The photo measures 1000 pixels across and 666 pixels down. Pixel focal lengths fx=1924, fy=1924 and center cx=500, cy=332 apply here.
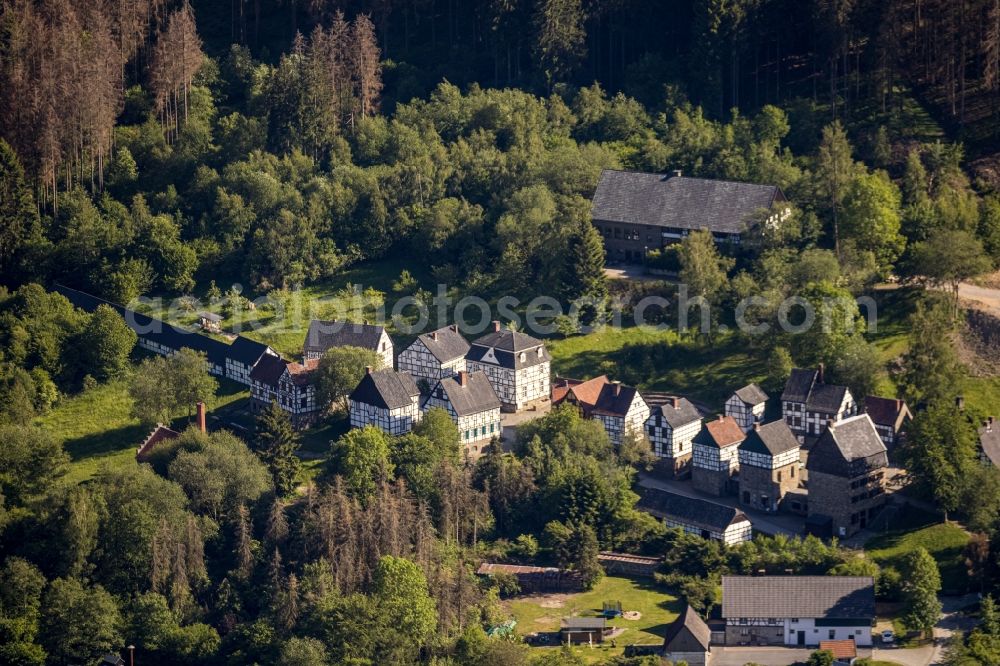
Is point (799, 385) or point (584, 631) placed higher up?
point (799, 385)

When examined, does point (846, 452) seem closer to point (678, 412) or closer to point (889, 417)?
point (889, 417)

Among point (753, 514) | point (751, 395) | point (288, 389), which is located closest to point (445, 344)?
point (288, 389)

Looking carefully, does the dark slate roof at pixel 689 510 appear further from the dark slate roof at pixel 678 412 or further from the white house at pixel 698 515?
the dark slate roof at pixel 678 412

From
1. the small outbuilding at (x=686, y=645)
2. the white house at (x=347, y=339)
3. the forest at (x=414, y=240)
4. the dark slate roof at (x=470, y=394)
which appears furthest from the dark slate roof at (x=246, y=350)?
the small outbuilding at (x=686, y=645)

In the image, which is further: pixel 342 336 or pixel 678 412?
pixel 342 336

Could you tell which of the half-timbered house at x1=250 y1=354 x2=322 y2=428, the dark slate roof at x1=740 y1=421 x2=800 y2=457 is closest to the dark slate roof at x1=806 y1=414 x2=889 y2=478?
the dark slate roof at x1=740 y1=421 x2=800 y2=457

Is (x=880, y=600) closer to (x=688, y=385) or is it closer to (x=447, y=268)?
(x=688, y=385)

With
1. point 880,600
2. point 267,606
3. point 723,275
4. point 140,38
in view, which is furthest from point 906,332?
point 140,38

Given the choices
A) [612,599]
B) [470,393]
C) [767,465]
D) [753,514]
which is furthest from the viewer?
[470,393]
